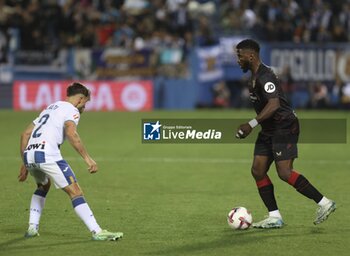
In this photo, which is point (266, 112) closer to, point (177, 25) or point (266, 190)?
point (266, 190)

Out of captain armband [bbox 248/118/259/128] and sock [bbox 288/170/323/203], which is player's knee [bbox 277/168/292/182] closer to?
sock [bbox 288/170/323/203]

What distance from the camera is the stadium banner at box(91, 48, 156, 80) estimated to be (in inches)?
1110

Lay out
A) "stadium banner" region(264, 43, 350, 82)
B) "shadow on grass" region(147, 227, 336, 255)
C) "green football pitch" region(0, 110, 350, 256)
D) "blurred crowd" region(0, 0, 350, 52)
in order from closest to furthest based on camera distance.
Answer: "shadow on grass" region(147, 227, 336, 255) → "green football pitch" region(0, 110, 350, 256) → "stadium banner" region(264, 43, 350, 82) → "blurred crowd" region(0, 0, 350, 52)

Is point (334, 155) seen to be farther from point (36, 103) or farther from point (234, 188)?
point (36, 103)

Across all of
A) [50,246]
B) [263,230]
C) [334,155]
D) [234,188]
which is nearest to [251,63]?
[263,230]

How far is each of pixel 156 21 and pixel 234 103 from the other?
3924 mm

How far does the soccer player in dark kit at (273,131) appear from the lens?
31.1 ft

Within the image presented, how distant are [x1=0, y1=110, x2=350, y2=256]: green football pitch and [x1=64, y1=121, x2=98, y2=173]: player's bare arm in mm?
800

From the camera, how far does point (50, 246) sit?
8609mm

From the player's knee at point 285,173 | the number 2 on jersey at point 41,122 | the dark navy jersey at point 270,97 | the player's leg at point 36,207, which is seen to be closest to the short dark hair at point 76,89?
the number 2 on jersey at point 41,122

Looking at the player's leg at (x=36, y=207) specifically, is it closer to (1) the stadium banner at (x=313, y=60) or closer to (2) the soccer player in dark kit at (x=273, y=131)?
(2) the soccer player in dark kit at (x=273, y=131)

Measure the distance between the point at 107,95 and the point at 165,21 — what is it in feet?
11.4

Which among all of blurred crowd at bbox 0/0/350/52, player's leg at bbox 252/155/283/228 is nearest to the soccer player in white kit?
player's leg at bbox 252/155/283/228

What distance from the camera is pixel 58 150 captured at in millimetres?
8656
